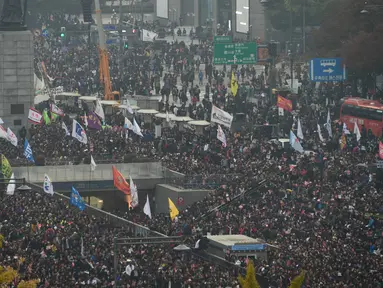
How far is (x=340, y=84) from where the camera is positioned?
93.2 m

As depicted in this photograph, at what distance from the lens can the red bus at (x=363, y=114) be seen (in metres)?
80.1

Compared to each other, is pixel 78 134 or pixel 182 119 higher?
pixel 78 134

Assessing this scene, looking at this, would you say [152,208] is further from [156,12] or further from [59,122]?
[156,12]

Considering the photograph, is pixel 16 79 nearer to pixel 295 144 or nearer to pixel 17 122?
pixel 17 122

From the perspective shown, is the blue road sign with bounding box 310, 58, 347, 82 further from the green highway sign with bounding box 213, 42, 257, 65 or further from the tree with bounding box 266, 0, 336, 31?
the tree with bounding box 266, 0, 336, 31

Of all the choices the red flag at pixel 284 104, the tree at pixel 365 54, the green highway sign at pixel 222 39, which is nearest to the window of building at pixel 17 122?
the red flag at pixel 284 104

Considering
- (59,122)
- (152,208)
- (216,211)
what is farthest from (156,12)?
(216,211)

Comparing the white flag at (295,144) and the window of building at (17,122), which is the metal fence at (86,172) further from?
the window of building at (17,122)

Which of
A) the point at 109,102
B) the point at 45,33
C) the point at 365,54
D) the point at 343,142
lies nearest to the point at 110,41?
the point at 45,33

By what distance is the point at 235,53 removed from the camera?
92.4 metres

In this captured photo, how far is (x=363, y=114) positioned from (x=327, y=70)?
292 inches

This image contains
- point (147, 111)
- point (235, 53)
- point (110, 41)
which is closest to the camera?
point (147, 111)

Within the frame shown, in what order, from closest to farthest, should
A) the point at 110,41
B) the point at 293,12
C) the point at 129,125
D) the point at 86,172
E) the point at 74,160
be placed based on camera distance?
1. the point at 86,172
2. the point at 74,160
3. the point at 129,125
4. the point at 110,41
5. the point at 293,12

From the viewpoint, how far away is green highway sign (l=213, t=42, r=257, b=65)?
92.1 meters
